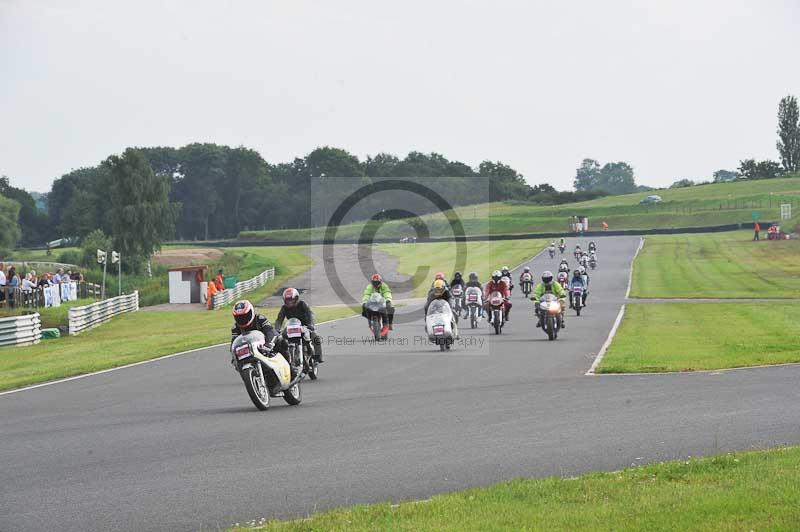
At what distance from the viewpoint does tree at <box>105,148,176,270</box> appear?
97.9m

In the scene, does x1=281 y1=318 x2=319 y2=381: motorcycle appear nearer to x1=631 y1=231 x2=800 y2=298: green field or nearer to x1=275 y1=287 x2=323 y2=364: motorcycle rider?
x1=275 y1=287 x2=323 y2=364: motorcycle rider

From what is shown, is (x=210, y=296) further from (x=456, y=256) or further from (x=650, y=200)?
(x=650, y=200)

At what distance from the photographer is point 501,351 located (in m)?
23.6

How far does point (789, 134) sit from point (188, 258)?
11693 centimetres

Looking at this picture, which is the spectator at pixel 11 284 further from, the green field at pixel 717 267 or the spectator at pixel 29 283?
the green field at pixel 717 267

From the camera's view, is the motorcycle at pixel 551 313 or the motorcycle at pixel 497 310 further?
the motorcycle at pixel 497 310

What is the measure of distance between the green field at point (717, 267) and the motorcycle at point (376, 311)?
83.1 feet

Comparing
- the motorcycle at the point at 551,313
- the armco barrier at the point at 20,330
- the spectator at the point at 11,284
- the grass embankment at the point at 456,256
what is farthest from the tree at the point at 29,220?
the motorcycle at the point at 551,313

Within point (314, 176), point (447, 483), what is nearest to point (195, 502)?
point (447, 483)

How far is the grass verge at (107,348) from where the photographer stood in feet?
74.3

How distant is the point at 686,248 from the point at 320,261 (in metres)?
28.4

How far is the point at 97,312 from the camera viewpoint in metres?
43.1

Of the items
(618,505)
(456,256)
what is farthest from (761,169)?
(618,505)

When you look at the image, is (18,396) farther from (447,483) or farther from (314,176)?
(314,176)
